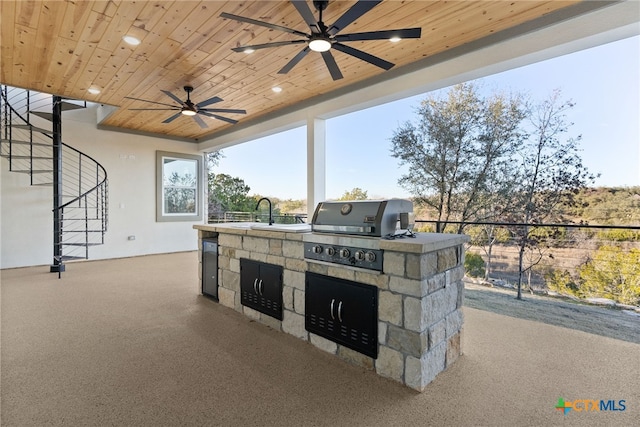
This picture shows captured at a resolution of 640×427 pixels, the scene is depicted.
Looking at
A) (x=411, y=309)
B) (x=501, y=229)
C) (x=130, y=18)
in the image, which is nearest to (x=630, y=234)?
(x=501, y=229)

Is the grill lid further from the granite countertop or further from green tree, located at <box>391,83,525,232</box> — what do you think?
green tree, located at <box>391,83,525,232</box>

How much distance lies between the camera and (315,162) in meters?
5.00

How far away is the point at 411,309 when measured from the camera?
192 cm

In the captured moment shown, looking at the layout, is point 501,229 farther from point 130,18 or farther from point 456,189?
point 130,18

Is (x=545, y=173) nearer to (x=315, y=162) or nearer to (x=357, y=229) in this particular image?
(x=315, y=162)

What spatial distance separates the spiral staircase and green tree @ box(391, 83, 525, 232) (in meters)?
5.78

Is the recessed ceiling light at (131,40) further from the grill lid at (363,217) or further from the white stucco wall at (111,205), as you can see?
the white stucco wall at (111,205)

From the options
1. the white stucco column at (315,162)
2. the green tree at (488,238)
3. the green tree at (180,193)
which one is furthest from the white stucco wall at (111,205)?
the green tree at (488,238)

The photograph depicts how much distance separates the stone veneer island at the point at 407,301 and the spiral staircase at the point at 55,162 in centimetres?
440

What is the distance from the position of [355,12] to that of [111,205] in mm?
6644

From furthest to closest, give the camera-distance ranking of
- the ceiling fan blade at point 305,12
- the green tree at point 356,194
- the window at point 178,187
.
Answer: the window at point 178,187 < the green tree at point 356,194 < the ceiling fan blade at point 305,12

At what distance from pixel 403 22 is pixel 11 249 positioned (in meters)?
7.23

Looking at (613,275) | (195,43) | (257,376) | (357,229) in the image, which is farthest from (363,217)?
(613,275)

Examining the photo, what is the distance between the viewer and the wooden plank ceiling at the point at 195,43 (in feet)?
8.70
